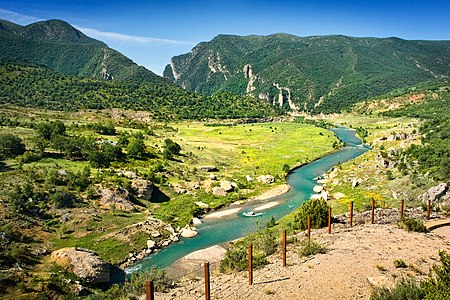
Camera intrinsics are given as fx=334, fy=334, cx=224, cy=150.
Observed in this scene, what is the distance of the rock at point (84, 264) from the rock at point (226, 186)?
2633 cm

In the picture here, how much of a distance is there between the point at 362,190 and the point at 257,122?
10855 cm

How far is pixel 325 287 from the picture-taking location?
17.0 meters

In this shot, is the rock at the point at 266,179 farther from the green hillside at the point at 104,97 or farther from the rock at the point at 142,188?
the green hillside at the point at 104,97

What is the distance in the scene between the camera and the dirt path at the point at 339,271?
16859 mm

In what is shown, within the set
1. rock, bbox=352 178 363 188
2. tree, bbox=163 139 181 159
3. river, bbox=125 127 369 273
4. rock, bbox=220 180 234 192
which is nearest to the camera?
river, bbox=125 127 369 273

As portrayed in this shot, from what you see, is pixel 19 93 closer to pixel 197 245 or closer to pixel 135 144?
pixel 135 144

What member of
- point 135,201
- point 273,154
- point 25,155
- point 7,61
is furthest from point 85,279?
point 7,61

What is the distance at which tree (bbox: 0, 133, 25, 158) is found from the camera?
47.8 m

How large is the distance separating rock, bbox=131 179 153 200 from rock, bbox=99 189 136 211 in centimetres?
247

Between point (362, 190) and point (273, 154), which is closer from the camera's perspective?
point (362, 190)

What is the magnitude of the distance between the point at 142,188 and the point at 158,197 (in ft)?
9.62

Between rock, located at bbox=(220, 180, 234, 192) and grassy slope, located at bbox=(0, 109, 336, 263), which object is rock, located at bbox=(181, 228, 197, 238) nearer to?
grassy slope, located at bbox=(0, 109, 336, 263)

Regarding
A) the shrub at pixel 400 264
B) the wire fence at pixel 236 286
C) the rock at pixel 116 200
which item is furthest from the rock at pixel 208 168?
the shrub at pixel 400 264

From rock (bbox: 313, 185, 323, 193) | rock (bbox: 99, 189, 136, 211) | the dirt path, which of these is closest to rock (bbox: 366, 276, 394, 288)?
the dirt path
